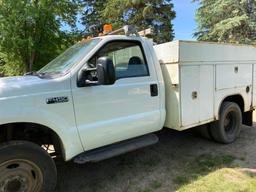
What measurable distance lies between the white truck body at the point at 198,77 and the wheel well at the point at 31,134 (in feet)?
6.14

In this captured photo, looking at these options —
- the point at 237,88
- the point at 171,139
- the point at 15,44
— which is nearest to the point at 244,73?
the point at 237,88

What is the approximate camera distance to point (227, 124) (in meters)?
5.82

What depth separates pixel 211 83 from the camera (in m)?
4.96

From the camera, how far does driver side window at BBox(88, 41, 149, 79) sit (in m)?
4.10

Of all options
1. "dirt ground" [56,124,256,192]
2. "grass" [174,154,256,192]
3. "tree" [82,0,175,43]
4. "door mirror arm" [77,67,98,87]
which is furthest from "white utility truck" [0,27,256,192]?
"tree" [82,0,175,43]

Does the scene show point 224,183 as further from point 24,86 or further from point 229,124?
point 24,86

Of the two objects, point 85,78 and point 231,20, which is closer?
point 85,78

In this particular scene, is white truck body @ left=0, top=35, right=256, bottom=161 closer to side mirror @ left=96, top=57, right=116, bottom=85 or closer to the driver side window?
the driver side window

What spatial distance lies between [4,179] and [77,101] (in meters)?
1.22

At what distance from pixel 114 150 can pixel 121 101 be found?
0.71m

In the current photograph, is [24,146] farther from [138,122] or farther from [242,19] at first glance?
[242,19]

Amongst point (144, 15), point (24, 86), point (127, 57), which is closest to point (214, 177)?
point (127, 57)

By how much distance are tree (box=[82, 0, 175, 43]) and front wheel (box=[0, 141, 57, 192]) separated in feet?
67.9

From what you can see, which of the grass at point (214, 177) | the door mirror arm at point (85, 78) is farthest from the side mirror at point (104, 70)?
the grass at point (214, 177)
